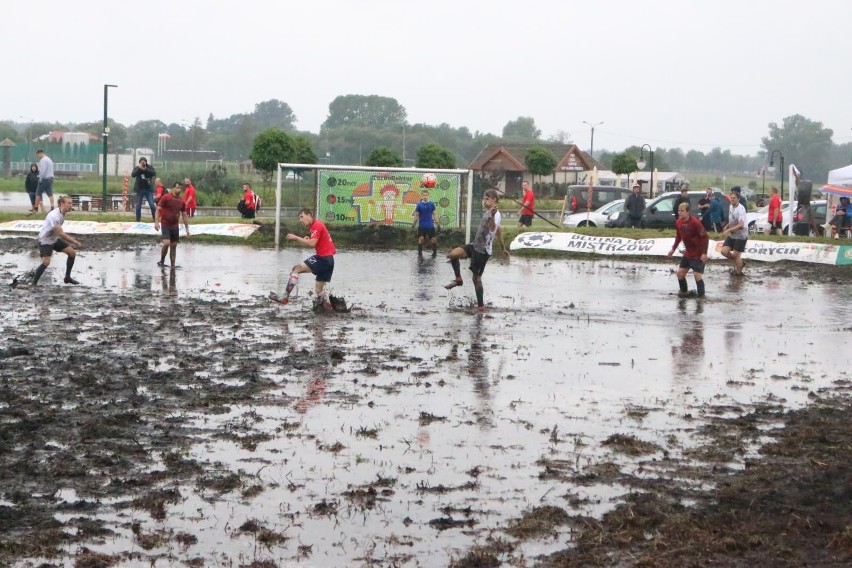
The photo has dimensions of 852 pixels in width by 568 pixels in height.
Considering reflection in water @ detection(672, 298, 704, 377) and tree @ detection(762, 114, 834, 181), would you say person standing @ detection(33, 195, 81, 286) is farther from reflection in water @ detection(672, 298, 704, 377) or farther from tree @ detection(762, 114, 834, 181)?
tree @ detection(762, 114, 834, 181)

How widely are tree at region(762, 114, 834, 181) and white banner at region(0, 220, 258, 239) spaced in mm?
133286

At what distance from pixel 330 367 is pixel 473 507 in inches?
207

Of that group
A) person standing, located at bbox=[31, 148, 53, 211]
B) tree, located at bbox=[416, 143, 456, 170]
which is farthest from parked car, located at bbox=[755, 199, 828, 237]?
tree, located at bbox=[416, 143, 456, 170]

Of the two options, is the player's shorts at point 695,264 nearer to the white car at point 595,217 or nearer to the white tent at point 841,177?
the white tent at point 841,177

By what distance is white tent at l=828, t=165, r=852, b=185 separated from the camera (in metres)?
31.6

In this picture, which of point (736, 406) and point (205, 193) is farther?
point (205, 193)

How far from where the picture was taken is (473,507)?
301 inches

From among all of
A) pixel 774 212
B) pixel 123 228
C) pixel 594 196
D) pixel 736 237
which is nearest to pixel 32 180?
pixel 123 228

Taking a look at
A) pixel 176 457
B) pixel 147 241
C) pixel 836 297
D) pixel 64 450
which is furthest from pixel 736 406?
pixel 147 241

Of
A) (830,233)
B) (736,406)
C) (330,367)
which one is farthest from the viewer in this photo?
(830,233)

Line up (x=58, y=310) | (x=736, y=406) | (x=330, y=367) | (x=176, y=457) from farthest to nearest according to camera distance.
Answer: (x=58, y=310), (x=330, y=367), (x=736, y=406), (x=176, y=457)

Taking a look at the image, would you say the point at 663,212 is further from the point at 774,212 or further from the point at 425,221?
the point at 425,221

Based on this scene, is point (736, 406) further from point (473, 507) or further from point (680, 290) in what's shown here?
point (680, 290)

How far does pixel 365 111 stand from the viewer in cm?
16838
